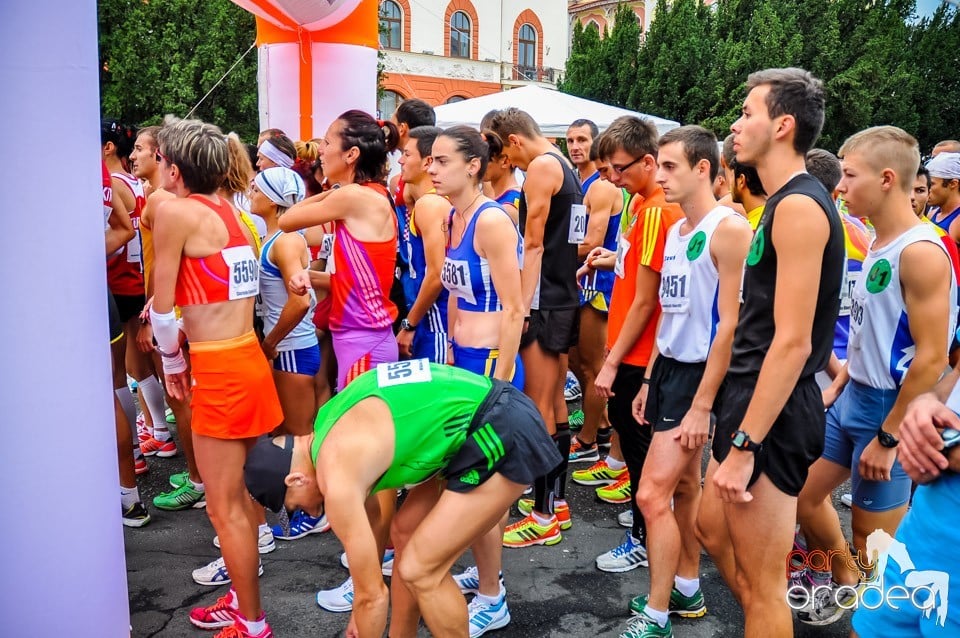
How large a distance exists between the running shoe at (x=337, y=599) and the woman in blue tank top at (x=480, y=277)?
0.51 meters

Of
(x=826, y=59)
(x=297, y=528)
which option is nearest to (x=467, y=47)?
(x=826, y=59)

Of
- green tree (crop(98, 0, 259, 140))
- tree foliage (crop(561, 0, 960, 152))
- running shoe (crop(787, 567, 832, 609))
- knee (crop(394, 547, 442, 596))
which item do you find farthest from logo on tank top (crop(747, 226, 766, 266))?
tree foliage (crop(561, 0, 960, 152))

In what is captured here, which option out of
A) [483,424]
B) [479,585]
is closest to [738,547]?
[483,424]

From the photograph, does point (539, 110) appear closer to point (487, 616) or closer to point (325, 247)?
point (325, 247)

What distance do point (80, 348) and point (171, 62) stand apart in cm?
1751

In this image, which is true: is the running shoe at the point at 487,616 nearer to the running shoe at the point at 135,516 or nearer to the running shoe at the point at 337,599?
the running shoe at the point at 337,599

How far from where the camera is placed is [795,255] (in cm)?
235

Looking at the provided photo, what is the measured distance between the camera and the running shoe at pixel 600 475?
5008mm

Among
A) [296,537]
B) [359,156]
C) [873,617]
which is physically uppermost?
[359,156]

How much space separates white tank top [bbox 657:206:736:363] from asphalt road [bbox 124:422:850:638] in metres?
1.20

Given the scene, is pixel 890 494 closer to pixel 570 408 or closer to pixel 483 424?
pixel 483 424

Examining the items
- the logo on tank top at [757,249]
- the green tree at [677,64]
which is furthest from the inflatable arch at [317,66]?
the green tree at [677,64]

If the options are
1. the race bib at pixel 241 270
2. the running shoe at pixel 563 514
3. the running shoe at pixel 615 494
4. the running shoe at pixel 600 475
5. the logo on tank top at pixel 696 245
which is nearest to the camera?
the logo on tank top at pixel 696 245

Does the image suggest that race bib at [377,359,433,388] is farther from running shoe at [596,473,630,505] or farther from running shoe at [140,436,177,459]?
running shoe at [140,436,177,459]
